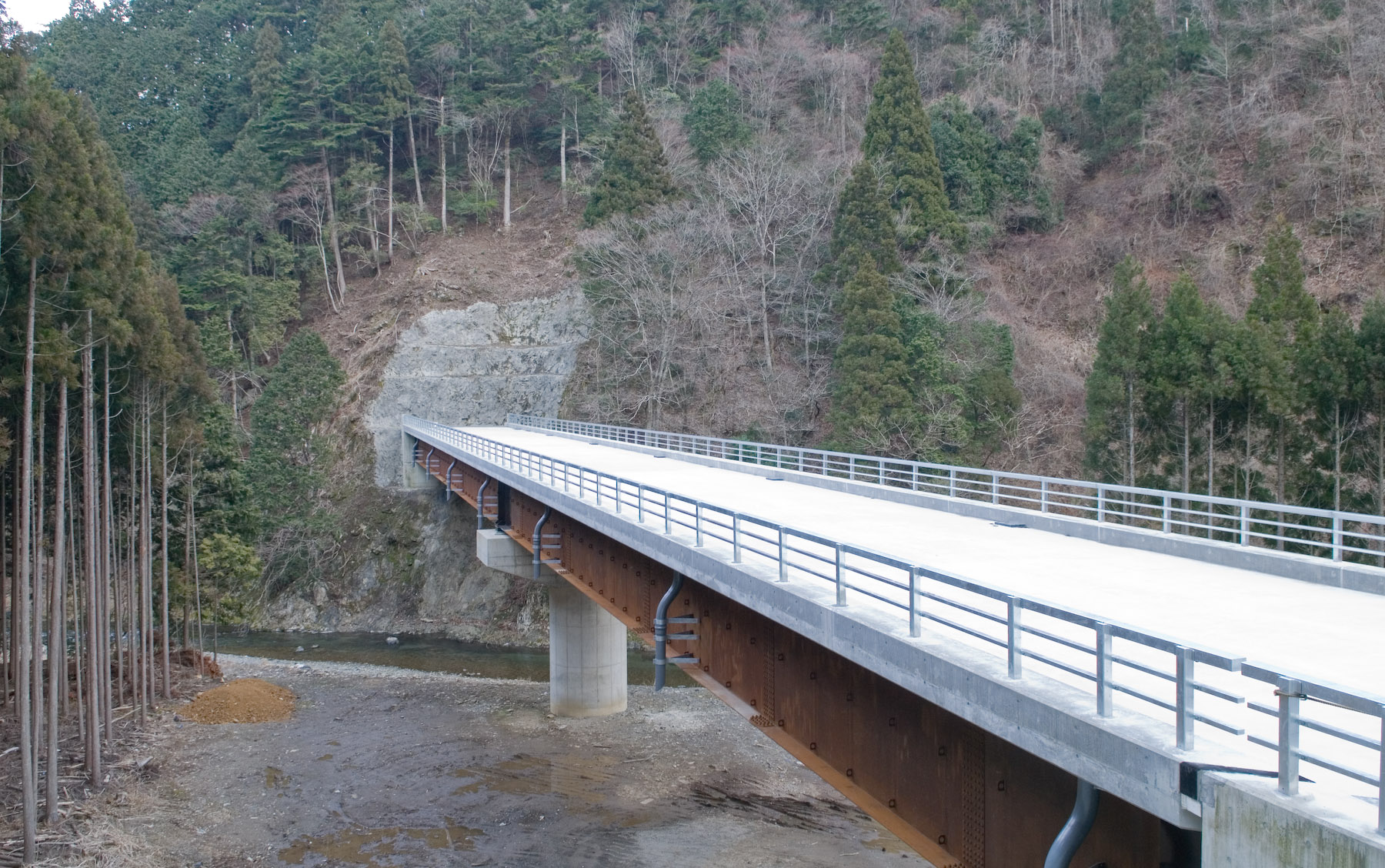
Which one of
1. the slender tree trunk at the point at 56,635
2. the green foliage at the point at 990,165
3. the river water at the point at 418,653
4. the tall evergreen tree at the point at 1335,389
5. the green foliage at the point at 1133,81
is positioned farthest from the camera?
the green foliage at the point at 1133,81

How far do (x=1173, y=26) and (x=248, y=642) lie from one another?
53992 mm

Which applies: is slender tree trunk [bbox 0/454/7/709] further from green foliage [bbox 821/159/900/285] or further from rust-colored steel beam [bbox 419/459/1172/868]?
green foliage [bbox 821/159/900/285]

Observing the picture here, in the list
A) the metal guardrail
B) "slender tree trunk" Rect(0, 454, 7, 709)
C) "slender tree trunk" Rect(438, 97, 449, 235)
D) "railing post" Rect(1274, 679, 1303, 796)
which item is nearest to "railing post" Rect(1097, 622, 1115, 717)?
"railing post" Rect(1274, 679, 1303, 796)

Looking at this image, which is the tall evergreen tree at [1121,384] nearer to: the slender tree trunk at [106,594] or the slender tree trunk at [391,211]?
the slender tree trunk at [106,594]

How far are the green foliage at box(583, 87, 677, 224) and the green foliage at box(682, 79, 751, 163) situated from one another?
7.88 feet

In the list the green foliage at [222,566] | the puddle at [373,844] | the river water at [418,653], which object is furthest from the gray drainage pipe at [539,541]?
the green foliage at [222,566]

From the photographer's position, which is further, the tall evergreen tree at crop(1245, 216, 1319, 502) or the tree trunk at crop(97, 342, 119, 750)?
the tall evergreen tree at crop(1245, 216, 1319, 502)

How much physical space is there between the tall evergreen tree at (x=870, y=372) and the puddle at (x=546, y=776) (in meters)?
17.9

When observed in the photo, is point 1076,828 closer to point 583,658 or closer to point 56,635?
point 56,635

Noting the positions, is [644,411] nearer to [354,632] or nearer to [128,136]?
[354,632]

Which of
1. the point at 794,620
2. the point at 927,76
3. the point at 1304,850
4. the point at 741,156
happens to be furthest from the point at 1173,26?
the point at 1304,850

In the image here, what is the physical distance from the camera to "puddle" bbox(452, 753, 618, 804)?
2250cm

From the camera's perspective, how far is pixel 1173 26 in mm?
57562

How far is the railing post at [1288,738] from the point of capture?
17.5 feet
